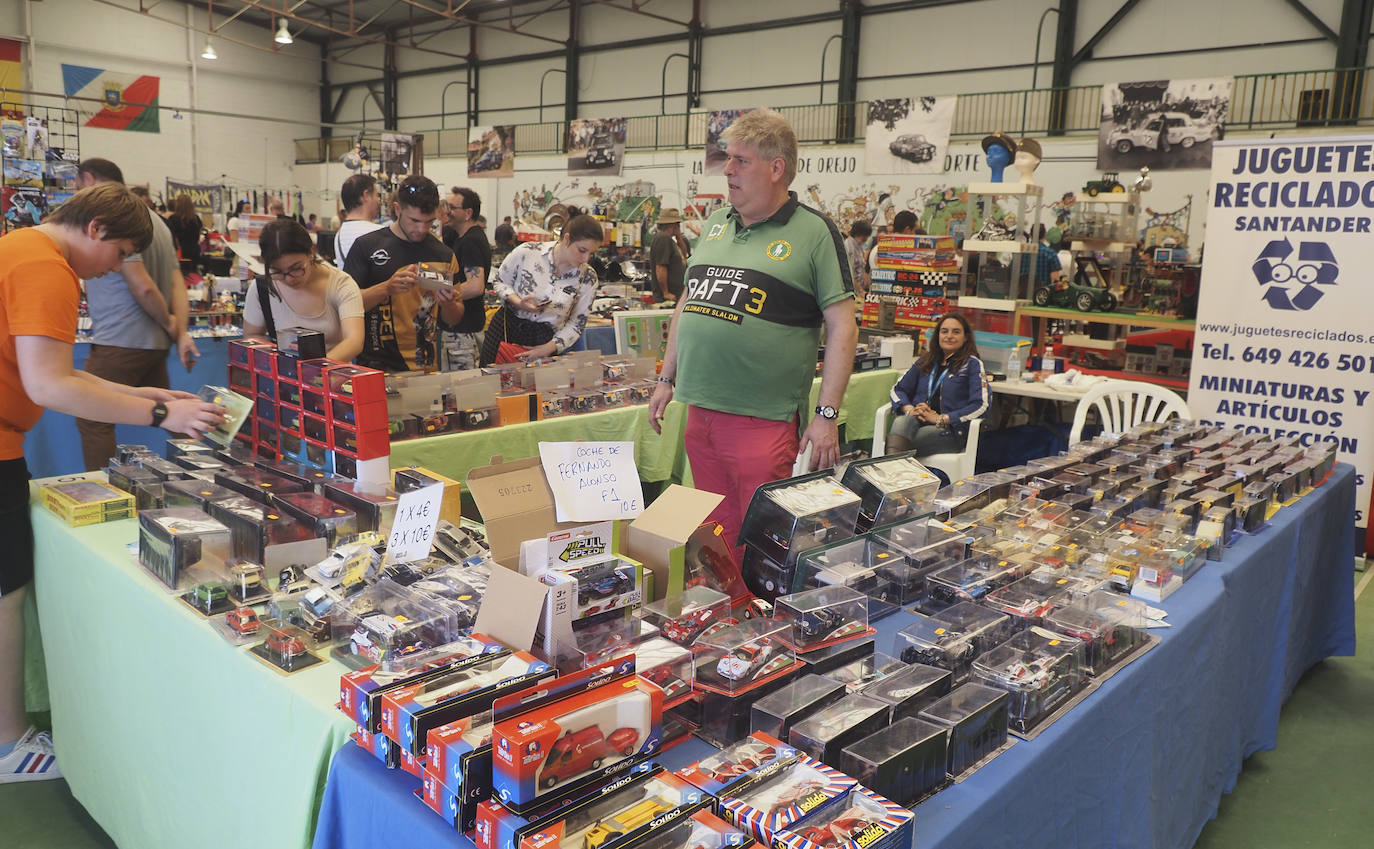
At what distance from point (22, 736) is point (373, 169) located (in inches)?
281

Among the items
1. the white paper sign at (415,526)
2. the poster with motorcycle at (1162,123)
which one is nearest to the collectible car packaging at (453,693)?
the white paper sign at (415,526)

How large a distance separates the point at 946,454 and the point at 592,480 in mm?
3518

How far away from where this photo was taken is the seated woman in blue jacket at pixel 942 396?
501cm

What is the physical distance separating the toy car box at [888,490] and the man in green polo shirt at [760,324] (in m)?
0.41

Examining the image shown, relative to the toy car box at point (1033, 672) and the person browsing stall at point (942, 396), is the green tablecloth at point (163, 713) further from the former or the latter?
the person browsing stall at point (942, 396)

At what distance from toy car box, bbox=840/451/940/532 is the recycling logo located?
10.7 feet

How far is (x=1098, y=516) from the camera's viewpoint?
227 cm

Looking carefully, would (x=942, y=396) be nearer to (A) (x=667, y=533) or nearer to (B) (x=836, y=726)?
(A) (x=667, y=533)

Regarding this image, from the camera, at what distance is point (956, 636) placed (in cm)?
155

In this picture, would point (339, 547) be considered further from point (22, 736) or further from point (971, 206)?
point (971, 206)

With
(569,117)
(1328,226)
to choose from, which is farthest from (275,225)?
(569,117)

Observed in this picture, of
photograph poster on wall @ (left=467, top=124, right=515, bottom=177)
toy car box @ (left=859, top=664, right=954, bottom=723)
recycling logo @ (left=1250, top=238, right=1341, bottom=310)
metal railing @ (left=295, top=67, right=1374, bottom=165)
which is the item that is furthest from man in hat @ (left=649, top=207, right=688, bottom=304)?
toy car box @ (left=859, top=664, right=954, bottom=723)

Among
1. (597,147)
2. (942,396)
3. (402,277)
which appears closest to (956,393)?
(942,396)

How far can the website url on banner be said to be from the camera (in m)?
4.29
